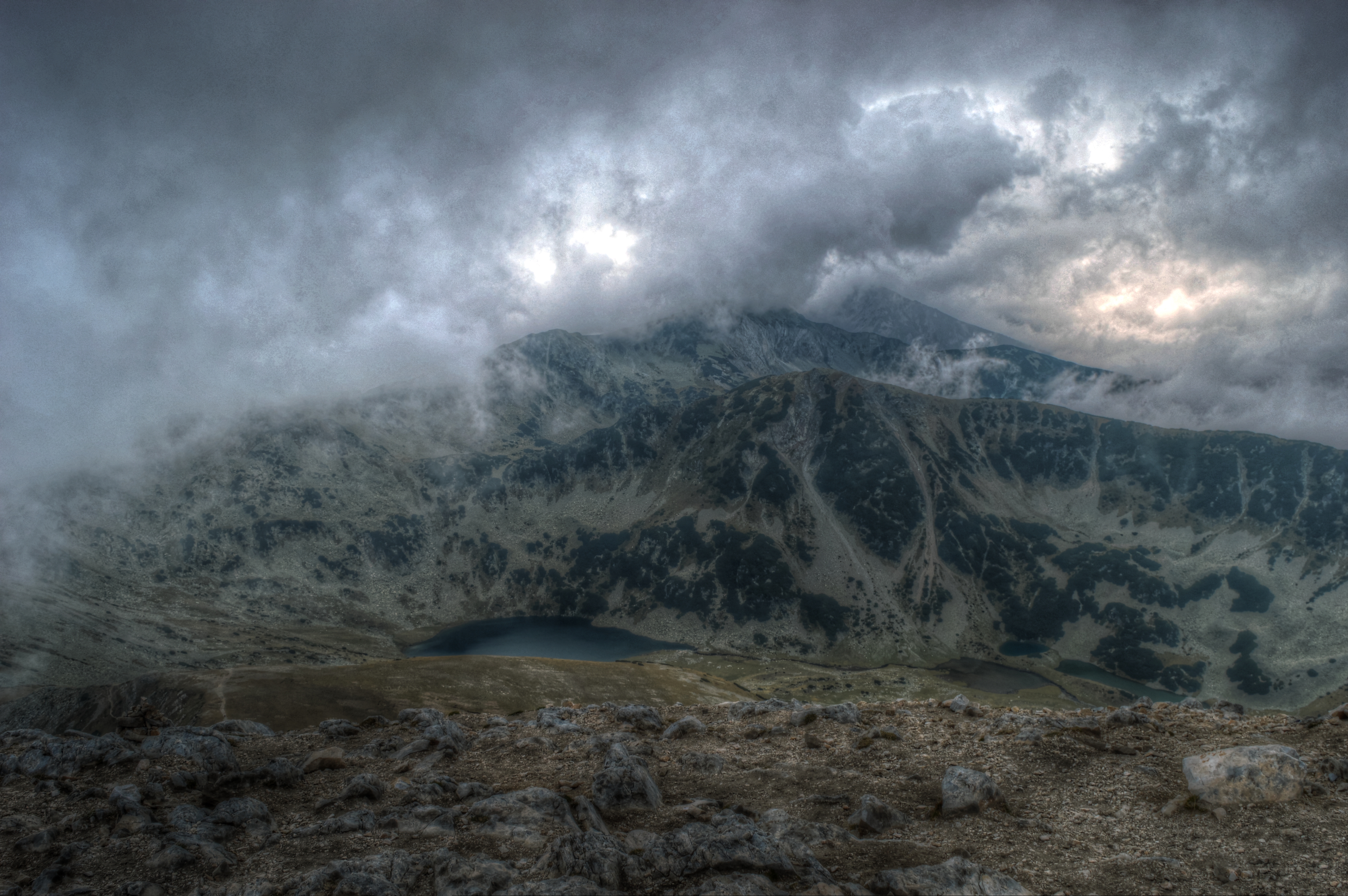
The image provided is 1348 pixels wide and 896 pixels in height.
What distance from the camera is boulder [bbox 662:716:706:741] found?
25.5 m

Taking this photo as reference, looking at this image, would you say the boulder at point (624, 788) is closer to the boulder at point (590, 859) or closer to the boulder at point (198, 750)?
the boulder at point (590, 859)

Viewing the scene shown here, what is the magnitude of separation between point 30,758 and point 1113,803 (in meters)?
36.4

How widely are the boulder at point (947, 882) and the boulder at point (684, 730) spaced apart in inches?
536

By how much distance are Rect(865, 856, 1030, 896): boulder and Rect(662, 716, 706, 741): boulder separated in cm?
1361

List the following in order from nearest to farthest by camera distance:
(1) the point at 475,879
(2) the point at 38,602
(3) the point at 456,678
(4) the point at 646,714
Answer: (1) the point at 475,879
(4) the point at 646,714
(3) the point at 456,678
(2) the point at 38,602

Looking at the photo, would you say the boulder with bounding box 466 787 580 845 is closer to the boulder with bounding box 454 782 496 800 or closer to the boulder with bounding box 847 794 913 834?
the boulder with bounding box 454 782 496 800

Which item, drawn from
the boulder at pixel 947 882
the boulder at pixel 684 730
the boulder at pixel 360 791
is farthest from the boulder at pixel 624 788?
the boulder at pixel 947 882

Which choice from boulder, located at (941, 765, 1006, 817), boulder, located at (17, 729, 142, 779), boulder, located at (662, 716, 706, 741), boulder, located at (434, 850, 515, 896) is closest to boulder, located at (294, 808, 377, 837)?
boulder, located at (434, 850, 515, 896)

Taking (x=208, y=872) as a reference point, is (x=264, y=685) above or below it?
below

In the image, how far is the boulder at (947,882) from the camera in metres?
12.0

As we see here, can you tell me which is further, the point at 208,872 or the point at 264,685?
the point at 264,685

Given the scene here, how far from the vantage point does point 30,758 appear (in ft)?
70.0

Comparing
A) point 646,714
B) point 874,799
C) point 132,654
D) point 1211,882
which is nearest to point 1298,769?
point 1211,882

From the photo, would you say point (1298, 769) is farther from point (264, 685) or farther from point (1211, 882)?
point (264, 685)
